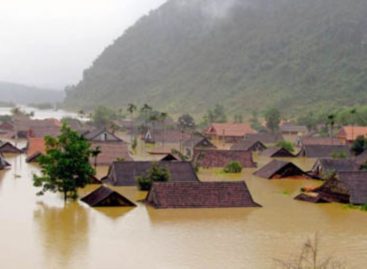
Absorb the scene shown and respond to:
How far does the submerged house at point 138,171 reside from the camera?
104 ft

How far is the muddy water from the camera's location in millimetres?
19383

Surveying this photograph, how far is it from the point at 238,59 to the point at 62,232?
103705 millimetres

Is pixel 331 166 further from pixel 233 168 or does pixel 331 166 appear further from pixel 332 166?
pixel 233 168

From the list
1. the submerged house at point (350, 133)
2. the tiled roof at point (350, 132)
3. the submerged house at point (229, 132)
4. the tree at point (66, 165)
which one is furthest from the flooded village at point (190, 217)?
the submerged house at point (229, 132)

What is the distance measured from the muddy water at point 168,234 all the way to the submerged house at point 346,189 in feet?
2.01

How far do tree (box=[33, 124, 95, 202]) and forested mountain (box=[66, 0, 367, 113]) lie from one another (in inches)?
2829

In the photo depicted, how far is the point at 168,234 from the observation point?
2280cm

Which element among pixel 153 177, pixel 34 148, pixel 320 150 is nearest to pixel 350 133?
pixel 320 150

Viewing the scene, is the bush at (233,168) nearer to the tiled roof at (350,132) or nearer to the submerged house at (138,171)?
the submerged house at (138,171)

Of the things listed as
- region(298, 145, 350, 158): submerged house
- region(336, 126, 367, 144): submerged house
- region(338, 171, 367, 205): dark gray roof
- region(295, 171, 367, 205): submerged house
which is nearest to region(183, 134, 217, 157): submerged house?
region(298, 145, 350, 158): submerged house

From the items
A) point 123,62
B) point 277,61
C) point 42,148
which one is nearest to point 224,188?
point 42,148

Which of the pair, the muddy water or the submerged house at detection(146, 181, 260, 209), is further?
the submerged house at detection(146, 181, 260, 209)

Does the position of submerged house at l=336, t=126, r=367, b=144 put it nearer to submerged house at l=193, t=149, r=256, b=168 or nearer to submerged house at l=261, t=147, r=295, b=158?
submerged house at l=261, t=147, r=295, b=158

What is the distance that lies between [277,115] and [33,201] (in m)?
50.4
